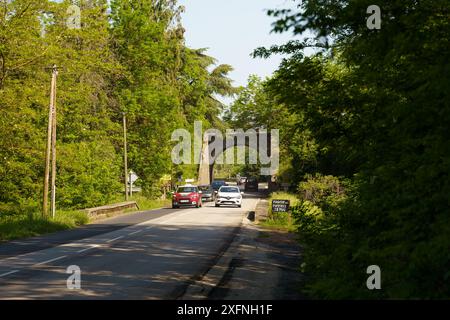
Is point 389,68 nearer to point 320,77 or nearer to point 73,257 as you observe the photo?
point 320,77

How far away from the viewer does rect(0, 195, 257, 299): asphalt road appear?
11.9 meters

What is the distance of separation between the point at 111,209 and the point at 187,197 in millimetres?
9758

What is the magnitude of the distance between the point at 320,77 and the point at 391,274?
15.7 feet

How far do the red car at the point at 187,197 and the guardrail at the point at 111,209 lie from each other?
315 centimetres

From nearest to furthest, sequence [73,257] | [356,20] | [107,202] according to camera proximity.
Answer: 1. [356,20]
2. [73,257]
3. [107,202]

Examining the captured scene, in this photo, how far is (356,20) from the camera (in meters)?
9.88

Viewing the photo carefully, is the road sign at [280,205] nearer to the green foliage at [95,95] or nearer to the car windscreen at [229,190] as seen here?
the green foliage at [95,95]

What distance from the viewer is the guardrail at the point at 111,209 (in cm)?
3666

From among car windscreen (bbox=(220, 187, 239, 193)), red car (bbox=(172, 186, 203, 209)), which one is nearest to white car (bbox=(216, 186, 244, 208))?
car windscreen (bbox=(220, 187, 239, 193))

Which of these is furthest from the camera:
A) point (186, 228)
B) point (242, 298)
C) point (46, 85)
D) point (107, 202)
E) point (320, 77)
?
point (107, 202)

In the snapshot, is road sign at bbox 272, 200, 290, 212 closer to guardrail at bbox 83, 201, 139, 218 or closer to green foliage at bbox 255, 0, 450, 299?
guardrail at bbox 83, 201, 139, 218

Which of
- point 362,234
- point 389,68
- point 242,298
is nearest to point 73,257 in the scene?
point 242,298

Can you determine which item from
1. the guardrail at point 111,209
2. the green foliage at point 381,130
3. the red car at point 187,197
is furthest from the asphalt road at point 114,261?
the red car at point 187,197

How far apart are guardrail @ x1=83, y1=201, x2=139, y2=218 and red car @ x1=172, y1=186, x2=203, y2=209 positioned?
315 cm
